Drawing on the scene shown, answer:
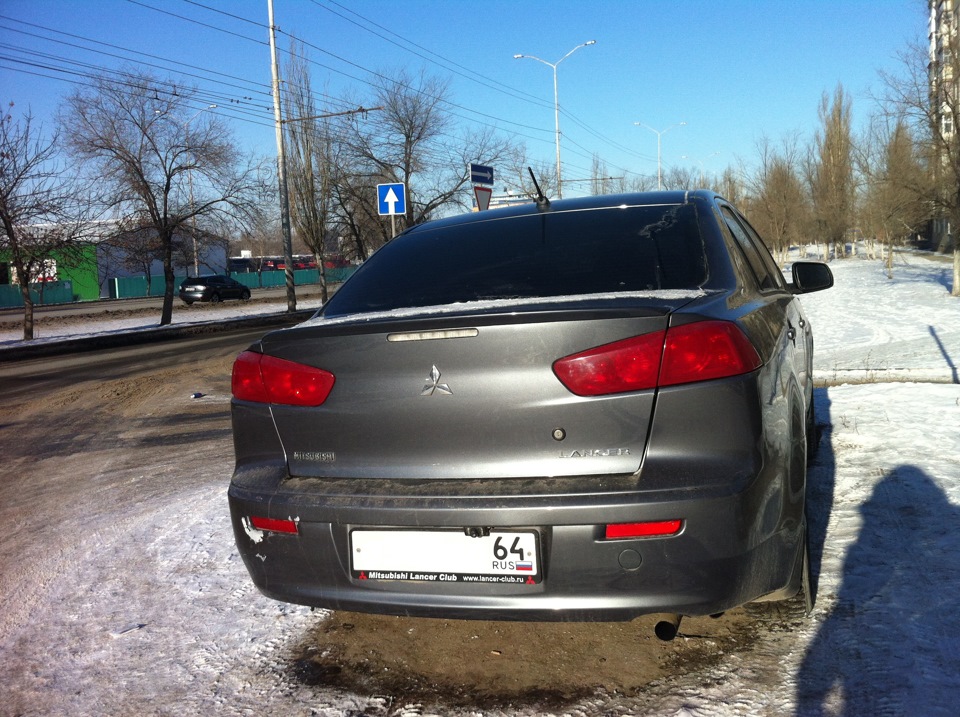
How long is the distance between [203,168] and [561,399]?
23.9 metres

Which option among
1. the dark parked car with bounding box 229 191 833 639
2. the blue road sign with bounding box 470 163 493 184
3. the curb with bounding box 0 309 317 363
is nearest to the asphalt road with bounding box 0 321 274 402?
the curb with bounding box 0 309 317 363

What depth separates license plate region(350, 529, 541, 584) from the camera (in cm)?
221

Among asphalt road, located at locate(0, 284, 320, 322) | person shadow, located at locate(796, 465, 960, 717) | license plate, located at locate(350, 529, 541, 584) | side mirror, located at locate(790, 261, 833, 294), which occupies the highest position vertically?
side mirror, located at locate(790, 261, 833, 294)

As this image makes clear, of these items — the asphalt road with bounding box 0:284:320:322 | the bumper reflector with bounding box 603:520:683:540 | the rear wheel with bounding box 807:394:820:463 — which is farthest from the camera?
the asphalt road with bounding box 0:284:320:322

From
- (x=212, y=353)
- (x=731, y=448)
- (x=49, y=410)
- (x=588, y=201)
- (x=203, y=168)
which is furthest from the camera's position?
(x=203, y=168)

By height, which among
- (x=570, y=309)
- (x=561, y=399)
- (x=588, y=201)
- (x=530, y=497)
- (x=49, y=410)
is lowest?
(x=49, y=410)

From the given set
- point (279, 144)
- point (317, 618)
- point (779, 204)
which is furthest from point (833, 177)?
point (317, 618)

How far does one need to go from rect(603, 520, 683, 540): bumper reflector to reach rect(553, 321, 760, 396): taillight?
0.35 metres

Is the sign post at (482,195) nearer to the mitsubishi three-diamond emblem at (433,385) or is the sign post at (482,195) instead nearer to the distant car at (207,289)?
the mitsubishi three-diamond emblem at (433,385)

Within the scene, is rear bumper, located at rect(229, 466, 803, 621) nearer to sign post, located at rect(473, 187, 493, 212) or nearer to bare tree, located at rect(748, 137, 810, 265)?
sign post, located at rect(473, 187, 493, 212)

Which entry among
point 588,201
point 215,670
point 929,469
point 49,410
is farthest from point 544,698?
point 49,410

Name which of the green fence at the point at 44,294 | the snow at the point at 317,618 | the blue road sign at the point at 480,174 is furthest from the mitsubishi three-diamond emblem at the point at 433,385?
the green fence at the point at 44,294

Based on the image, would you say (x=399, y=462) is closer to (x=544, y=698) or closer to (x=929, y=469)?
(x=544, y=698)

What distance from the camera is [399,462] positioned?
7.75 ft
